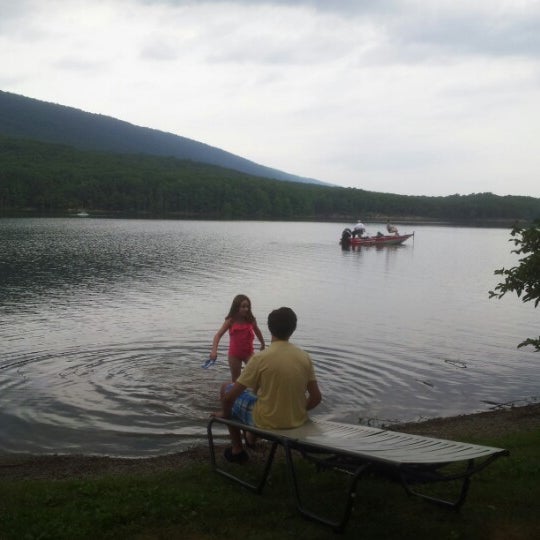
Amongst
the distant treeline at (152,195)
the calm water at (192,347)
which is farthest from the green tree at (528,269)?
the distant treeline at (152,195)

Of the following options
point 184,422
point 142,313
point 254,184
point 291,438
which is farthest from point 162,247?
point 254,184

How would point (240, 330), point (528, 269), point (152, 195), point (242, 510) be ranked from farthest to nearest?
1. point (152, 195)
2. point (528, 269)
3. point (240, 330)
4. point (242, 510)

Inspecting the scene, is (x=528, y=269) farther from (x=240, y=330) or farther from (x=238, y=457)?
(x=238, y=457)

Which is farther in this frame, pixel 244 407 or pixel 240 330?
pixel 240 330

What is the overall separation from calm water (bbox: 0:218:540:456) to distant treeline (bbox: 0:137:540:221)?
4808 inches

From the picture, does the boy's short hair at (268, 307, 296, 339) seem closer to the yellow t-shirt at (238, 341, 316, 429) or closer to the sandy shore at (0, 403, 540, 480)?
the yellow t-shirt at (238, 341, 316, 429)

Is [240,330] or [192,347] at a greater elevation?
[240,330]

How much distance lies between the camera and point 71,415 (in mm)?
11062

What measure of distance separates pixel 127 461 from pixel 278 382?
3.30 m

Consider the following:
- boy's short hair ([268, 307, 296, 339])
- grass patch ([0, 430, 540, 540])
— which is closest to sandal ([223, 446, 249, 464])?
grass patch ([0, 430, 540, 540])

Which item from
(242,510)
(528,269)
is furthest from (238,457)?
(528,269)

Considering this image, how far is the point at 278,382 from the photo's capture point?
652 cm

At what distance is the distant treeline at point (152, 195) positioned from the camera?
15575 centimetres

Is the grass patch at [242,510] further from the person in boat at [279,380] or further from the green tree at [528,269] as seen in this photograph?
the green tree at [528,269]
